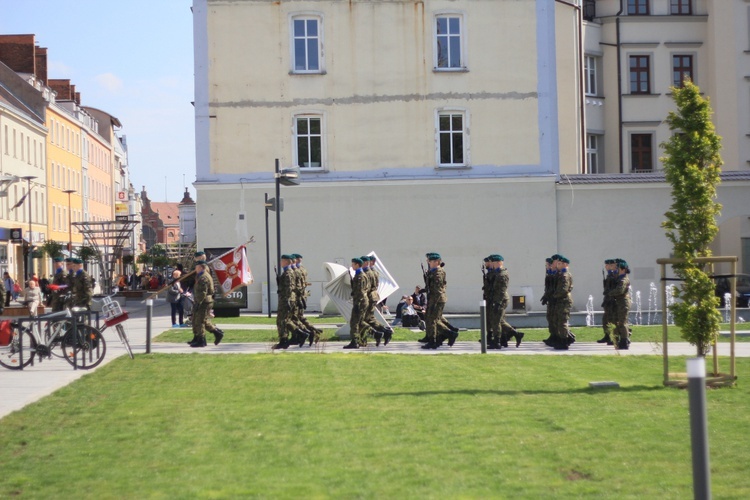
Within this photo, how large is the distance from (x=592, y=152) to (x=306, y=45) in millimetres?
20120

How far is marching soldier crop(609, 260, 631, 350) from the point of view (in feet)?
75.5

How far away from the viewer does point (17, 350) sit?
18.6m

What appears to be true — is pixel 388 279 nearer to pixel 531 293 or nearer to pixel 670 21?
pixel 531 293

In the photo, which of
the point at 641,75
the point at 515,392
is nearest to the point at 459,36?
the point at 641,75

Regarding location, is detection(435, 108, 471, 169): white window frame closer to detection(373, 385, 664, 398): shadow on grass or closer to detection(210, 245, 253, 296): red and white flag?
detection(210, 245, 253, 296): red and white flag

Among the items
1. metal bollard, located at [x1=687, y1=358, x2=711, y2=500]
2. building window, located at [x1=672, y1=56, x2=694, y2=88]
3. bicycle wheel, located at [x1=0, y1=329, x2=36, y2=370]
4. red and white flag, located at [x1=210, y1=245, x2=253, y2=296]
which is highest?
building window, located at [x1=672, y1=56, x2=694, y2=88]

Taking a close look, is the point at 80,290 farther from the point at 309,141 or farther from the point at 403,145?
the point at 403,145

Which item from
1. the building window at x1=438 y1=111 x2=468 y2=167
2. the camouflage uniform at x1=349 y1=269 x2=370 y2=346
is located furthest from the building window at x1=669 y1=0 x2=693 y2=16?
the camouflage uniform at x1=349 y1=269 x2=370 y2=346

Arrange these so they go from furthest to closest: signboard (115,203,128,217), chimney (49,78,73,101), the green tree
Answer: signboard (115,203,128,217) < chimney (49,78,73,101) < the green tree

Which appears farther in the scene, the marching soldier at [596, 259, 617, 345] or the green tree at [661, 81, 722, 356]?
the marching soldier at [596, 259, 617, 345]

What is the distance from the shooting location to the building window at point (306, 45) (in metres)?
42.1

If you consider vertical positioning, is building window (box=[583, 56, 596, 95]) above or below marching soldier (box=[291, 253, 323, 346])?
above

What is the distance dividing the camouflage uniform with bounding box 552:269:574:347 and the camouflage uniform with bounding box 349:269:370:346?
3.99 m

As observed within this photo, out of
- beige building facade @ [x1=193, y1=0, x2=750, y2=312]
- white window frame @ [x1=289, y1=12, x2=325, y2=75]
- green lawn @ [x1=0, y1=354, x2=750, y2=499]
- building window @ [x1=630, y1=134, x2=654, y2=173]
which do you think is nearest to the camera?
green lawn @ [x1=0, y1=354, x2=750, y2=499]
